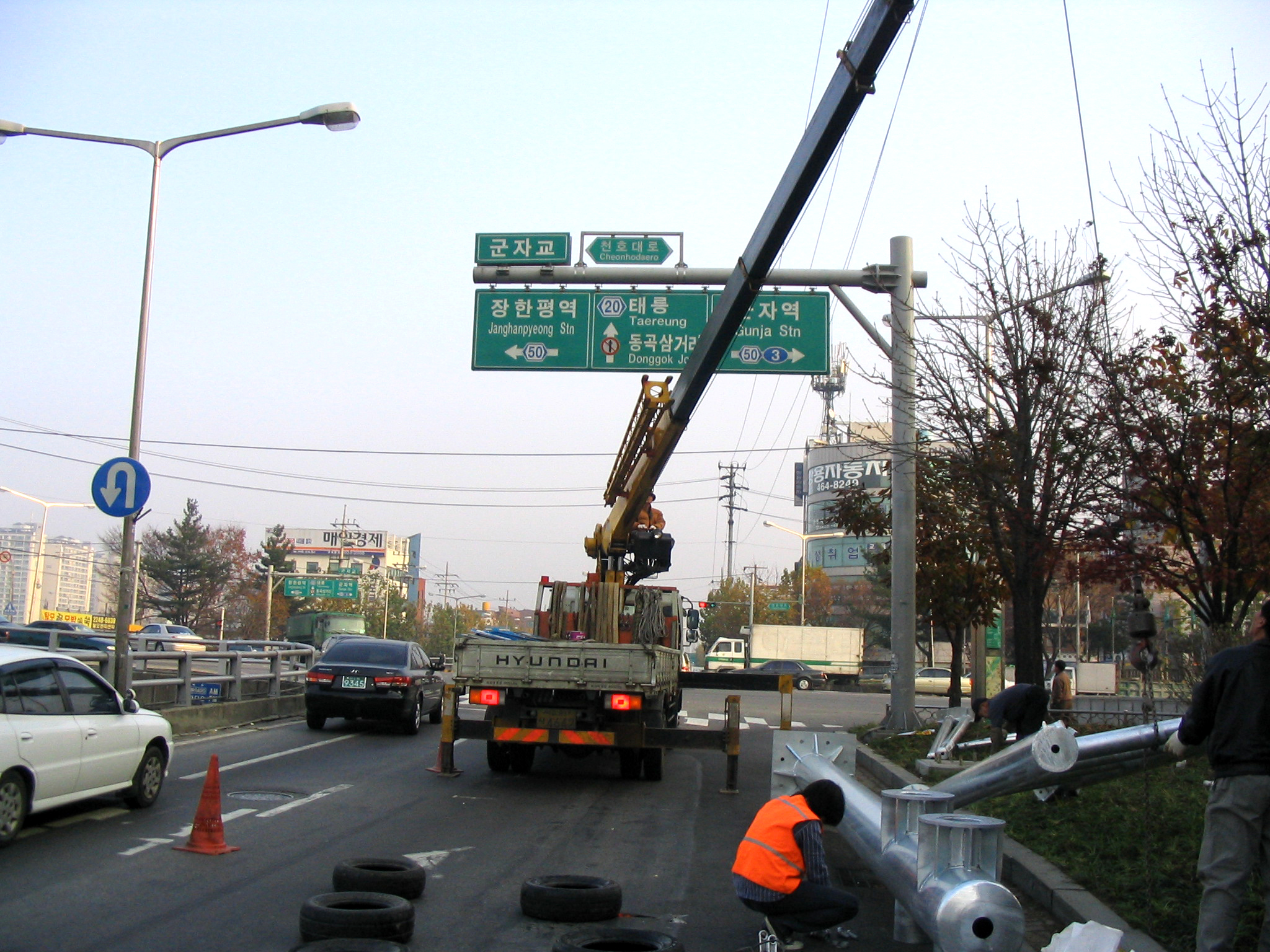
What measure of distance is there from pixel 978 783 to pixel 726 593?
265ft

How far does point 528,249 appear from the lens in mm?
17781

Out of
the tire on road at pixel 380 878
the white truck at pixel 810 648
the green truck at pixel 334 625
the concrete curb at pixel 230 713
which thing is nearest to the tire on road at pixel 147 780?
the tire on road at pixel 380 878

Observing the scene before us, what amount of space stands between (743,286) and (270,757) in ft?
28.1

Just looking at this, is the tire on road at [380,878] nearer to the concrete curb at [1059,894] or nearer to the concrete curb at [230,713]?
the concrete curb at [1059,894]

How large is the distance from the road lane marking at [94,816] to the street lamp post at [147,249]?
4.16 m

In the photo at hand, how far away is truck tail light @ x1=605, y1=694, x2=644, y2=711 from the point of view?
12.1 meters

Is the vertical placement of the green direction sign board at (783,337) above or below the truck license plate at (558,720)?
above

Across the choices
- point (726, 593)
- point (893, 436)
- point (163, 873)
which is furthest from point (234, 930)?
point (726, 593)

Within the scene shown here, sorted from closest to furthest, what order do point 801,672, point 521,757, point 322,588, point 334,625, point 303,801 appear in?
point 303,801 < point 521,757 < point 801,672 < point 334,625 < point 322,588

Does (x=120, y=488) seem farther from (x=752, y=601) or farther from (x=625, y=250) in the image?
(x=752, y=601)

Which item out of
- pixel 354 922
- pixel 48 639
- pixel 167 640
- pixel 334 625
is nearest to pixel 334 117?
pixel 354 922

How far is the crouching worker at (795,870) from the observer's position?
5785mm

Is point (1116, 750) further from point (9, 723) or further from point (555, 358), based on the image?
point (555, 358)

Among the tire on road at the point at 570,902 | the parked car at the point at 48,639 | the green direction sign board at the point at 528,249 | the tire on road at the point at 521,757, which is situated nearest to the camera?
the tire on road at the point at 570,902
